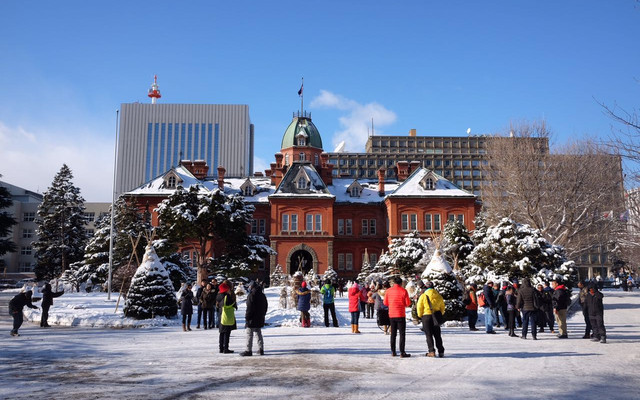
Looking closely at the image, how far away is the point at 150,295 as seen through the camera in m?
17.9

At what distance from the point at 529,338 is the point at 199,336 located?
993cm

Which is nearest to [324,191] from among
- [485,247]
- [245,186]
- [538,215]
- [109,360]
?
[245,186]

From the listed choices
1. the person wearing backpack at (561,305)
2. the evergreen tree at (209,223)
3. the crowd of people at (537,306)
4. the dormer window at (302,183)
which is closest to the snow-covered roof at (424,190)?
the dormer window at (302,183)

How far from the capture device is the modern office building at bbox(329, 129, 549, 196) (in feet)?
348

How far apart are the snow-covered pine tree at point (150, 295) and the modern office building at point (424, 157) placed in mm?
85319

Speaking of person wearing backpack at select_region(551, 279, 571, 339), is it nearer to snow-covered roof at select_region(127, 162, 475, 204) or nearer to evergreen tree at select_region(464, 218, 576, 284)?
evergreen tree at select_region(464, 218, 576, 284)

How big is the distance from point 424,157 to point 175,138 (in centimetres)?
6401

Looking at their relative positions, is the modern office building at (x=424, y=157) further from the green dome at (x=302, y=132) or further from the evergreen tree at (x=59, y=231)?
Result: the evergreen tree at (x=59, y=231)

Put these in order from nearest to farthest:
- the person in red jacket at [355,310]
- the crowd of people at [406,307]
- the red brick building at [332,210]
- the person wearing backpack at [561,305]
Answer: the crowd of people at [406,307]
the person wearing backpack at [561,305]
the person in red jacket at [355,310]
the red brick building at [332,210]

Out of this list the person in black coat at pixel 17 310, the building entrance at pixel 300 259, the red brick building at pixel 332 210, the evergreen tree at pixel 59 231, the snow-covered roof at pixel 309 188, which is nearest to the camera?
the person in black coat at pixel 17 310

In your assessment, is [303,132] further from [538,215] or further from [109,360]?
[109,360]

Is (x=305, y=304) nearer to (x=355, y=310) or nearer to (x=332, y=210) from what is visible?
(x=355, y=310)

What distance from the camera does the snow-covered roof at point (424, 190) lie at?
51.1 meters

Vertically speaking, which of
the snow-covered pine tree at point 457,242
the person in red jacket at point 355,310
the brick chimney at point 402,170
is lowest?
the person in red jacket at point 355,310
